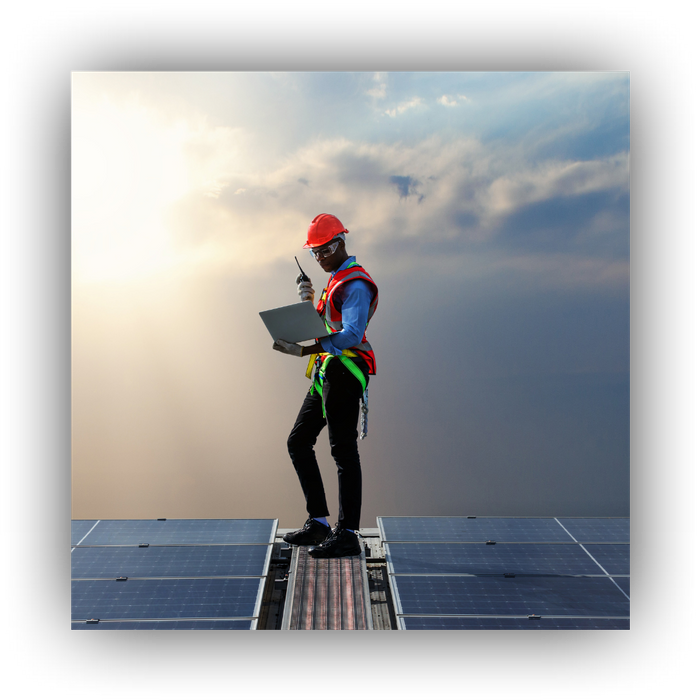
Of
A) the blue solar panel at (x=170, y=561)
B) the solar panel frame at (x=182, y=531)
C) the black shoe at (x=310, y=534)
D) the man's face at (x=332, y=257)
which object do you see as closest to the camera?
the blue solar panel at (x=170, y=561)

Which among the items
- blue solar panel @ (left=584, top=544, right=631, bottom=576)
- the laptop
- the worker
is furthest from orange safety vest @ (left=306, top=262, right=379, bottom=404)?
blue solar panel @ (left=584, top=544, right=631, bottom=576)

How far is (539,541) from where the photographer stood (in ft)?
16.4

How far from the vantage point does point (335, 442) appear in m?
4.61

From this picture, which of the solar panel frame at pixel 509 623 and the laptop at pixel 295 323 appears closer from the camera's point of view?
the solar panel frame at pixel 509 623

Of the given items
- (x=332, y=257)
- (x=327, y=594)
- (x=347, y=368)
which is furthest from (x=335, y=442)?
(x=332, y=257)

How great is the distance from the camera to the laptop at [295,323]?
4.14 m

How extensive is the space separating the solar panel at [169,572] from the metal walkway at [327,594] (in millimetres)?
241

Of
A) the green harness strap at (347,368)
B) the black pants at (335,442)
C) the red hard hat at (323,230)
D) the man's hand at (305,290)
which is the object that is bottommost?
the black pants at (335,442)

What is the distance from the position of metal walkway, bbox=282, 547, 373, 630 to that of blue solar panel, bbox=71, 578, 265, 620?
274mm

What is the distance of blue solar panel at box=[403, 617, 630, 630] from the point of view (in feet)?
12.1

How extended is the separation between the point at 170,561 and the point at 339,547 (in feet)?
4.47

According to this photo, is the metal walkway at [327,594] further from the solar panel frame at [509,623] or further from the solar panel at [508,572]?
the solar panel frame at [509,623]

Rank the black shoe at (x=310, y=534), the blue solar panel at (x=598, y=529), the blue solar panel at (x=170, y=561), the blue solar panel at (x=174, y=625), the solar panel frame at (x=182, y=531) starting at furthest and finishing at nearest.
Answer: the blue solar panel at (x=598, y=529) → the solar panel frame at (x=182, y=531) → the black shoe at (x=310, y=534) → the blue solar panel at (x=170, y=561) → the blue solar panel at (x=174, y=625)

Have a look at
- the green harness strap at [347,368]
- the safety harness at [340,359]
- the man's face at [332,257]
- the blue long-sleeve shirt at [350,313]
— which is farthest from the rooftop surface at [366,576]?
the man's face at [332,257]
